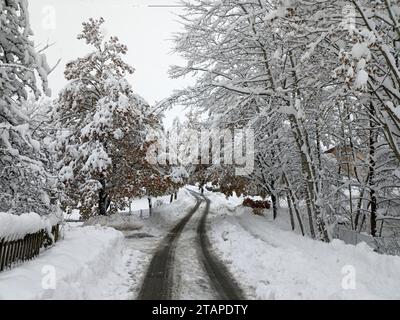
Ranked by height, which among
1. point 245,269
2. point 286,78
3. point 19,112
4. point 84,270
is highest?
point 286,78

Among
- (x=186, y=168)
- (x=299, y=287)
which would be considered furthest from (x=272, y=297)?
(x=186, y=168)

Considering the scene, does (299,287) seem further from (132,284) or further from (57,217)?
(57,217)

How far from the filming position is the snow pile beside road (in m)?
6.73

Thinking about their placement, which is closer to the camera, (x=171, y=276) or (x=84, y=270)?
(x=84, y=270)

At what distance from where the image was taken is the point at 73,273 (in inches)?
327

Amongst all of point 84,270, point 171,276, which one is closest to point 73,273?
point 84,270

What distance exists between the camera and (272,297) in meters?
8.30

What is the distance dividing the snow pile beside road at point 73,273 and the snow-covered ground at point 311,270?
3.34 m

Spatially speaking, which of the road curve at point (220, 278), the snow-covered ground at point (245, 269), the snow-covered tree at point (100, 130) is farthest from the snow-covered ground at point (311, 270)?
the snow-covered tree at point (100, 130)

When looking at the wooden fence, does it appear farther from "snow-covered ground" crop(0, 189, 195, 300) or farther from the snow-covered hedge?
"snow-covered ground" crop(0, 189, 195, 300)

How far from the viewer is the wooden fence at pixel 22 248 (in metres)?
8.06

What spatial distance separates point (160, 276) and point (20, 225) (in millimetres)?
3995

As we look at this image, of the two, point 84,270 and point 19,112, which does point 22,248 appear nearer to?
point 84,270

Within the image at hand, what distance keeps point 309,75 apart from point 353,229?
23.7ft
